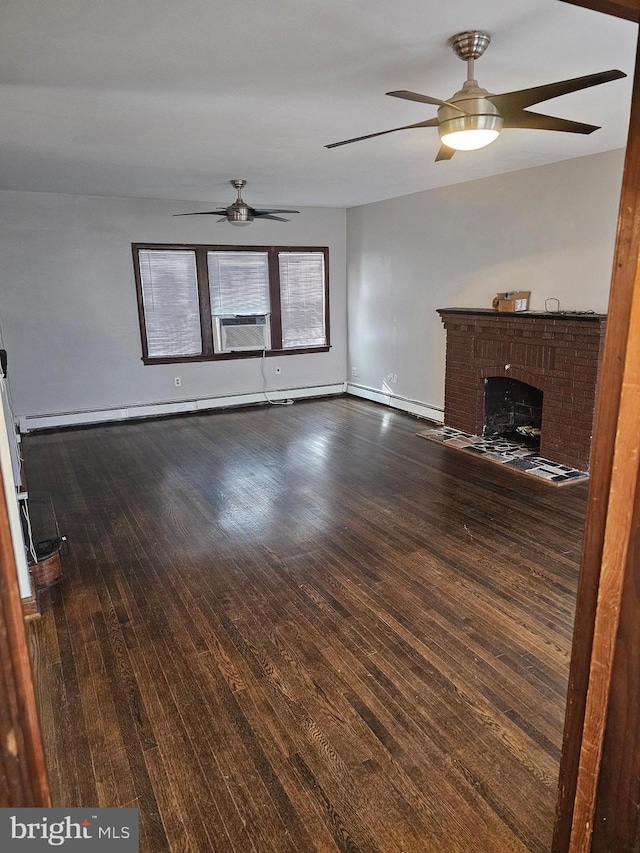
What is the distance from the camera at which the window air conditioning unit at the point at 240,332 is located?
23.8ft

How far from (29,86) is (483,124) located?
2177mm

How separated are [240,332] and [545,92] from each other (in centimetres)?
545

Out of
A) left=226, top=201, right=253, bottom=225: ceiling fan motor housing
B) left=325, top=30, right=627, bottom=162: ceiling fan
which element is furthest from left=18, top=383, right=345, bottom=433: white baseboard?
left=325, top=30, right=627, bottom=162: ceiling fan

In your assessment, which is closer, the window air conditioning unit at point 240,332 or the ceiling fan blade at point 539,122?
the ceiling fan blade at point 539,122

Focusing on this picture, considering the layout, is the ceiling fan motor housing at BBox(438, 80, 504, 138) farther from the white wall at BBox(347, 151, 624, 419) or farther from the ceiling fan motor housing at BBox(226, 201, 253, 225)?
the ceiling fan motor housing at BBox(226, 201, 253, 225)

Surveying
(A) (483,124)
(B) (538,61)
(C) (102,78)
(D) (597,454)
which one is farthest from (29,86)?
(D) (597,454)

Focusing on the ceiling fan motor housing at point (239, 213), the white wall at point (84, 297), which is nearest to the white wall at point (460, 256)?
the white wall at point (84, 297)

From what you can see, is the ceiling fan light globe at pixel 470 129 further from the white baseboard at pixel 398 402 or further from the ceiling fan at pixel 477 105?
the white baseboard at pixel 398 402

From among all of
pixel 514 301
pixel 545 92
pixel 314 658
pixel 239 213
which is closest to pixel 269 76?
pixel 545 92

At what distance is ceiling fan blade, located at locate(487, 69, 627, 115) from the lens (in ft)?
6.77

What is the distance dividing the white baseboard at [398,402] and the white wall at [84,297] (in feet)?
6.60

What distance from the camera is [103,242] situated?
6.44 meters

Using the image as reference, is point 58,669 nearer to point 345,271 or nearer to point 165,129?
point 165,129

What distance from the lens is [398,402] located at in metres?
7.28
